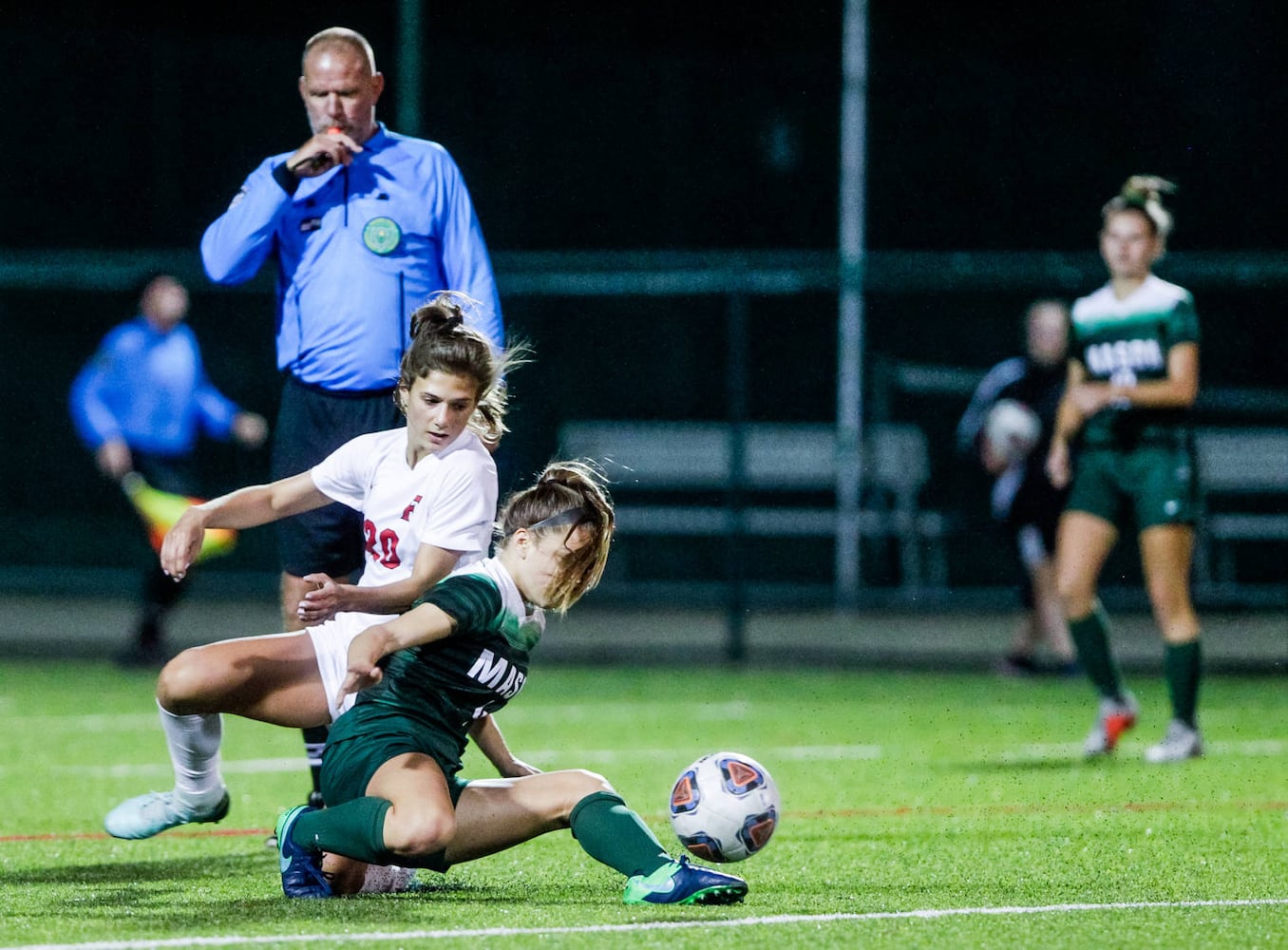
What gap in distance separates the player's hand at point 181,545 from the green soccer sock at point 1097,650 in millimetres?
4514

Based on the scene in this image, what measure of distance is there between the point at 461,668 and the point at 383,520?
595 millimetres

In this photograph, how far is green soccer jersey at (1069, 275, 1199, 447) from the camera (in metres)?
8.41

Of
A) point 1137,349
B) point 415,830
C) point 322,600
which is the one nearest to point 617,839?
point 415,830

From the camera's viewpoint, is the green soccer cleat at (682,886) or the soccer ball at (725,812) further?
the soccer ball at (725,812)

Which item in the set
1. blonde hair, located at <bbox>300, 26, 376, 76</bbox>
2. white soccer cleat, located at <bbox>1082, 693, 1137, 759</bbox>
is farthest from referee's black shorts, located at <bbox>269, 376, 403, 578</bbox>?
white soccer cleat, located at <bbox>1082, 693, 1137, 759</bbox>

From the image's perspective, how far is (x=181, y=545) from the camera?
5.20 meters

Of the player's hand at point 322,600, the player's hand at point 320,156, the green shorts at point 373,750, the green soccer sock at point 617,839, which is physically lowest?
the green soccer sock at point 617,839

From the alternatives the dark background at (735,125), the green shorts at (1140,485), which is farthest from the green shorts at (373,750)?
the dark background at (735,125)

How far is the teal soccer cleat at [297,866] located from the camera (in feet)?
16.8

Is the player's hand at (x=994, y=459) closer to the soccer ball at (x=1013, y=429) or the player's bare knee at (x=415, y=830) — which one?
the soccer ball at (x=1013, y=429)

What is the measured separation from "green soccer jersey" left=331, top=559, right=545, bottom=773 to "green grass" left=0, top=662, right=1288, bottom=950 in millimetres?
477

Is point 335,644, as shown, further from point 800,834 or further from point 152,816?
point 800,834

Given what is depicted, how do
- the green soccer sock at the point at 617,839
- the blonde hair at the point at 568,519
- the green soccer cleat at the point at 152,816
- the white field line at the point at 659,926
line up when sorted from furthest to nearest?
the green soccer cleat at the point at 152,816 < the blonde hair at the point at 568,519 < the green soccer sock at the point at 617,839 < the white field line at the point at 659,926

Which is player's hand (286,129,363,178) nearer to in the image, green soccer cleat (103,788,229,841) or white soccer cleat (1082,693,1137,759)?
green soccer cleat (103,788,229,841)
